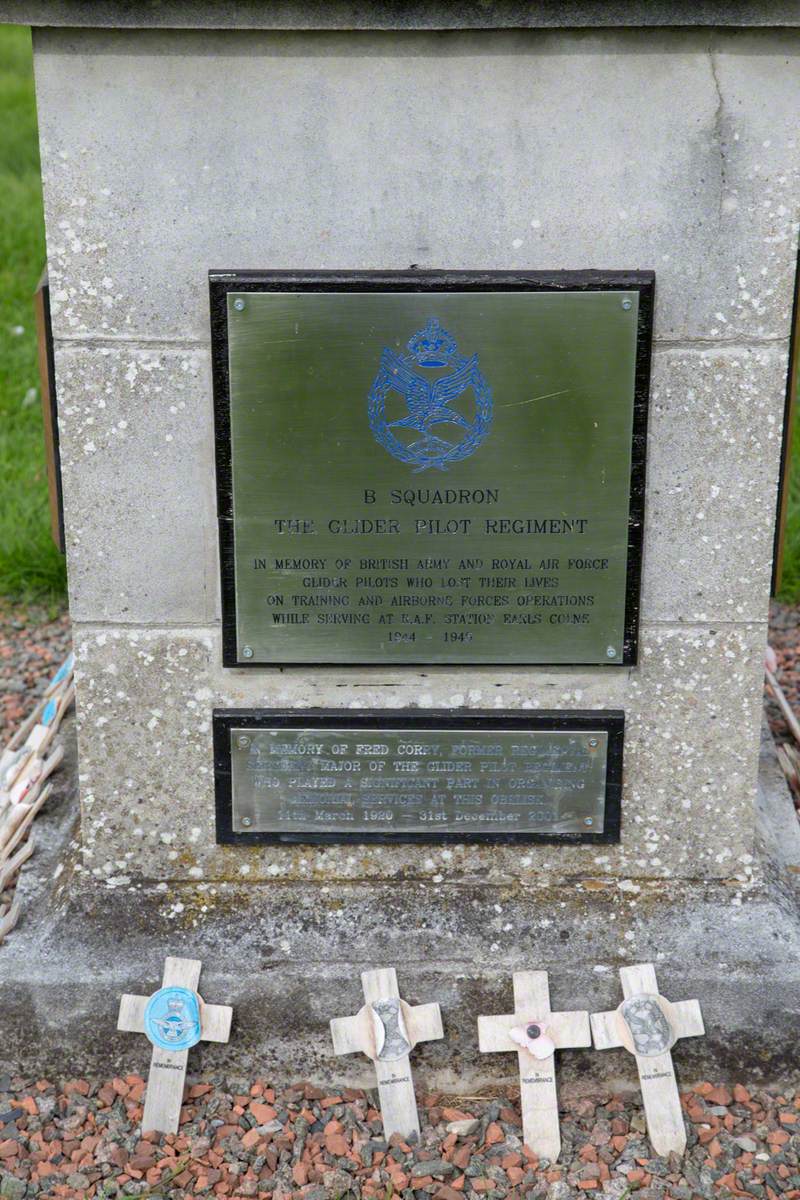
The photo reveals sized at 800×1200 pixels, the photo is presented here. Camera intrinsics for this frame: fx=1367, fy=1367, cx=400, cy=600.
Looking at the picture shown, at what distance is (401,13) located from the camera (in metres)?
2.61

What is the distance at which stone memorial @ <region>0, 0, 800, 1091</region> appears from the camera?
8.87ft

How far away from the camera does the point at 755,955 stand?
298 centimetres

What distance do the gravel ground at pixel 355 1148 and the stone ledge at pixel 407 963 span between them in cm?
6

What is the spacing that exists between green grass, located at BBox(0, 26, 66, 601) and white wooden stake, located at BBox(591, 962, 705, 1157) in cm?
325

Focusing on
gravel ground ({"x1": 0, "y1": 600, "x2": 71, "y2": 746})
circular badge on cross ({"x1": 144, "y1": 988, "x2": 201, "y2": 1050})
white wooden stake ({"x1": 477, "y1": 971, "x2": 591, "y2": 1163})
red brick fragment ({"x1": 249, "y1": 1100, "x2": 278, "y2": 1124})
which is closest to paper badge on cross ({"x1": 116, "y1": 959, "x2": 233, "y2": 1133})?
circular badge on cross ({"x1": 144, "y1": 988, "x2": 201, "y2": 1050})

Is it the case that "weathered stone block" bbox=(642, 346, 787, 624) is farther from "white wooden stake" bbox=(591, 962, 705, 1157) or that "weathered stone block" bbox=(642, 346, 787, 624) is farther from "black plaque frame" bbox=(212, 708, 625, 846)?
"white wooden stake" bbox=(591, 962, 705, 1157)

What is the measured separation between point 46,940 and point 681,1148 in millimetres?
1433

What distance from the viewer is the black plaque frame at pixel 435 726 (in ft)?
9.93

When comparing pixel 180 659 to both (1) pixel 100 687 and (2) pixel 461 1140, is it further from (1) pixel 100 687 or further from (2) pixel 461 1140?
(2) pixel 461 1140

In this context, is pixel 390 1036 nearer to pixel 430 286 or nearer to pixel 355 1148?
pixel 355 1148

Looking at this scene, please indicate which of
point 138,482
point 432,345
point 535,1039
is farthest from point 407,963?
point 432,345

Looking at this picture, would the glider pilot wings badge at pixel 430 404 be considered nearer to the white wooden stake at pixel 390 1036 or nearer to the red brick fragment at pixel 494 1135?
the white wooden stake at pixel 390 1036

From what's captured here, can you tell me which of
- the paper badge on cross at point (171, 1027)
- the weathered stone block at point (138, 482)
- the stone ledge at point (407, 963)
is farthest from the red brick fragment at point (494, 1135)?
the weathered stone block at point (138, 482)

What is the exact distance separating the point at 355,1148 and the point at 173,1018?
1.54 ft
